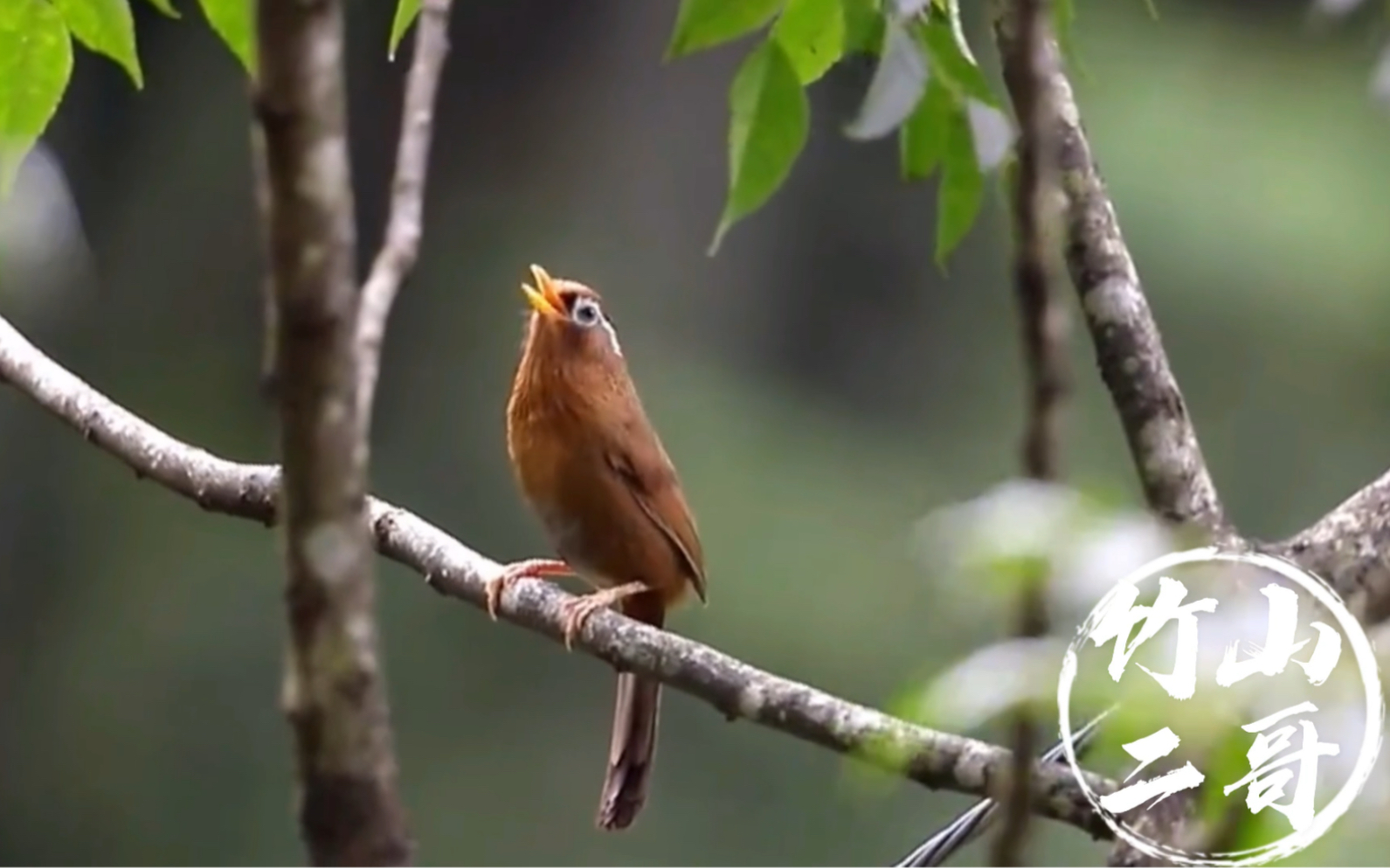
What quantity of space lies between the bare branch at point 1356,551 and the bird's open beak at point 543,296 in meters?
1.49

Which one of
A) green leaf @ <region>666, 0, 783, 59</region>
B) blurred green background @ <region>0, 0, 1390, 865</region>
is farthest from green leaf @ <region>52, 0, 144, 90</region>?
blurred green background @ <region>0, 0, 1390, 865</region>

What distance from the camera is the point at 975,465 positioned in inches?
266

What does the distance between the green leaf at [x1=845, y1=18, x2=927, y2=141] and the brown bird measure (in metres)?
1.44

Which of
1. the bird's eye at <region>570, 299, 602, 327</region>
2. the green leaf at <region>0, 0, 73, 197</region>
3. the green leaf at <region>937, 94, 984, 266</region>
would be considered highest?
the bird's eye at <region>570, 299, 602, 327</region>

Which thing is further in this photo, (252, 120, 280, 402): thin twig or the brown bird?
the brown bird

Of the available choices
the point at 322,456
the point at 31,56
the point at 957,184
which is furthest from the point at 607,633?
the point at 322,456

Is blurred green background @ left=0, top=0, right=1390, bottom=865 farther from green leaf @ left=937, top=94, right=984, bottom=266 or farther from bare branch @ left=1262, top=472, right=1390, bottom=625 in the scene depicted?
green leaf @ left=937, top=94, right=984, bottom=266

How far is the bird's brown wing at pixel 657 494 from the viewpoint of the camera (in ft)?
9.44

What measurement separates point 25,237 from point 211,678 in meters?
1.61

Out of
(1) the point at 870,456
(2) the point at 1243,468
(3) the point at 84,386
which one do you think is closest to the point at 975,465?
(1) the point at 870,456

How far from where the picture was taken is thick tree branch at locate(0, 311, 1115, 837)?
156 centimetres

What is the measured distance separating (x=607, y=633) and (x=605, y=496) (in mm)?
838

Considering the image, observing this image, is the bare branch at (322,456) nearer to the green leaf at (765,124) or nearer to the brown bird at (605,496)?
the green leaf at (765,124)

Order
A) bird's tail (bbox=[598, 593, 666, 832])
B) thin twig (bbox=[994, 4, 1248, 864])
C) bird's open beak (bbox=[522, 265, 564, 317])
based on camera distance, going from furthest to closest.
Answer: bird's open beak (bbox=[522, 265, 564, 317]) → bird's tail (bbox=[598, 593, 666, 832]) → thin twig (bbox=[994, 4, 1248, 864])
